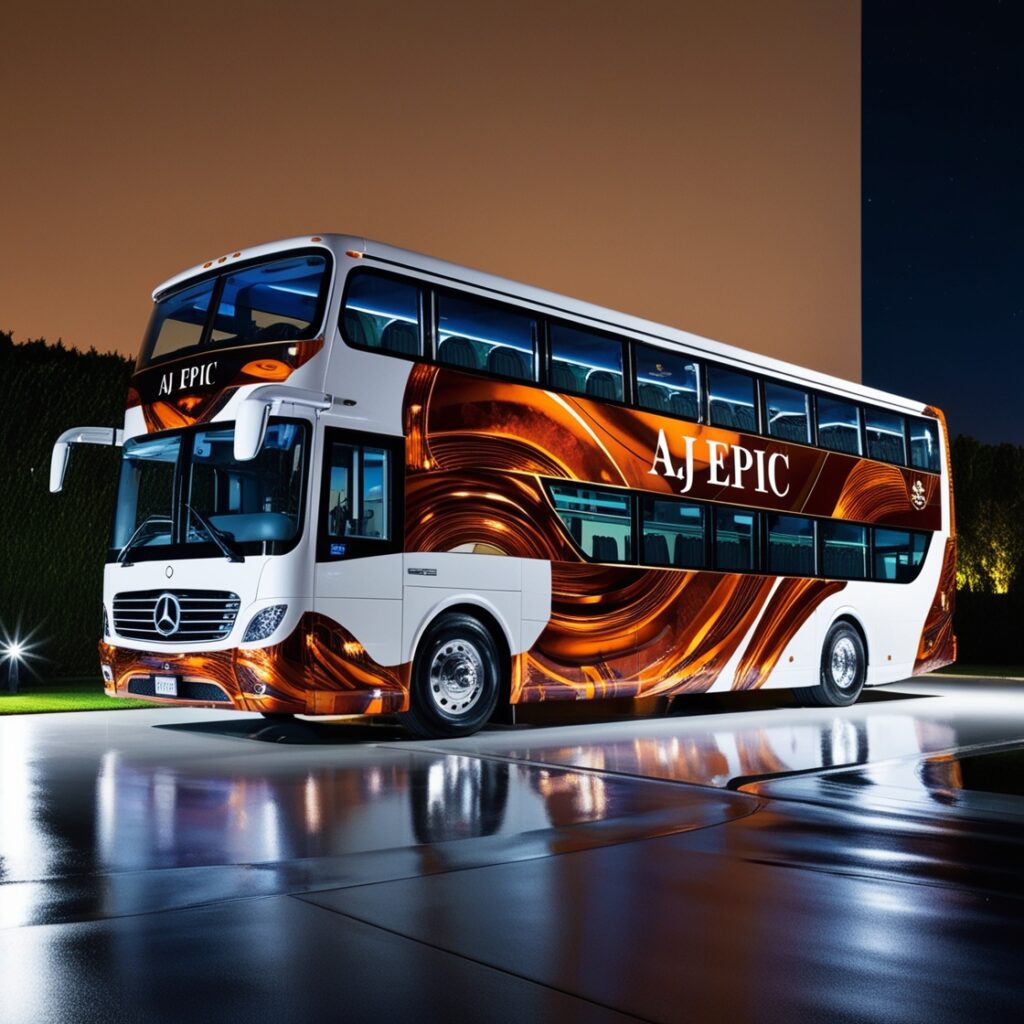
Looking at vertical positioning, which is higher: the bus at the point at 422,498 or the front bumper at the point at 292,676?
the bus at the point at 422,498

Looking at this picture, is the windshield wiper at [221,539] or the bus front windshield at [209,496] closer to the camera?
the bus front windshield at [209,496]

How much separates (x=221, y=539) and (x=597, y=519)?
14.1ft

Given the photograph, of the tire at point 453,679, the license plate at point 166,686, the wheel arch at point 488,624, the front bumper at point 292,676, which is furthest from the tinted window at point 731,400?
the license plate at point 166,686

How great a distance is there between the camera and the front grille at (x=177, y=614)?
1220cm

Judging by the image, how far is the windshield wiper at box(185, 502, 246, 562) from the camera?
12.1 m

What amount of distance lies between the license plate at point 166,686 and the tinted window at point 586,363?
4745 mm

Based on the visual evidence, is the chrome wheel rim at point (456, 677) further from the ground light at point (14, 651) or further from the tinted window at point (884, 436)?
the tinted window at point (884, 436)

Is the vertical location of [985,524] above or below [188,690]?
above

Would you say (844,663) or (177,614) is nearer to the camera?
(177,614)

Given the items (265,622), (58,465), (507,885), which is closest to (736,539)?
(265,622)

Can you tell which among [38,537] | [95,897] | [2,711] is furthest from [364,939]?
[38,537]

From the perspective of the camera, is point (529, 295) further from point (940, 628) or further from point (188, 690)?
point (940, 628)

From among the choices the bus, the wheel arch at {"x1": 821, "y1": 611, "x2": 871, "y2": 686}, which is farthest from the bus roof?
the wheel arch at {"x1": 821, "y1": 611, "x2": 871, "y2": 686}

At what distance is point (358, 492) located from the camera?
40.7ft
